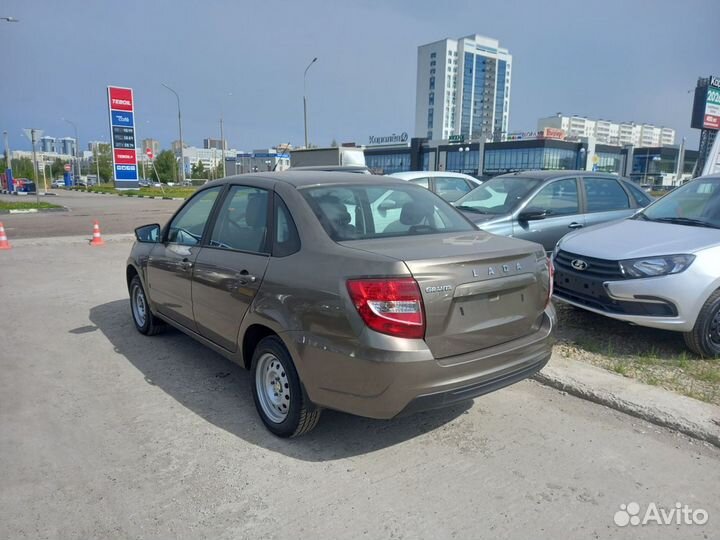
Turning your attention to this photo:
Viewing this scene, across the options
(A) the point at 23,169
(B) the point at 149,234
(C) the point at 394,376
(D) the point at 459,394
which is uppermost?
(A) the point at 23,169

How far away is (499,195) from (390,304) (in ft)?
17.9

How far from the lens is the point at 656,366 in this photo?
4.54 meters

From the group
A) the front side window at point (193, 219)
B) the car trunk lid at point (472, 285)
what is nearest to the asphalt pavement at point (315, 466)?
the car trunk lid at point (472, 285)

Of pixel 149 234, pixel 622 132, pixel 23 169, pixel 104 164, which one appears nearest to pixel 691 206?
pixel 149 234

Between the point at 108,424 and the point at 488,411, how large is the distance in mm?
2780

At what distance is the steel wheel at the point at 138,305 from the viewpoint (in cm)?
554

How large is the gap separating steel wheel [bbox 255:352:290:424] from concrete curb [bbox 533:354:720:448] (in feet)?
7.37

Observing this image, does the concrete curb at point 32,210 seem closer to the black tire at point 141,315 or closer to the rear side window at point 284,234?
the black tire at point 141,315

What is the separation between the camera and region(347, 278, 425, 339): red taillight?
272 cm

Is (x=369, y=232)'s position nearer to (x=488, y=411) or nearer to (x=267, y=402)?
(x=267, y=402)

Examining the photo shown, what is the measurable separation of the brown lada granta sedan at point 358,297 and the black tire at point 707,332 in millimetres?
1925

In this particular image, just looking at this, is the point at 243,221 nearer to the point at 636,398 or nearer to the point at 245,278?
the point at 245,278

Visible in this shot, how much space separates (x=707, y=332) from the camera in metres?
4.53

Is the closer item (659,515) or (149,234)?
(659,515)
